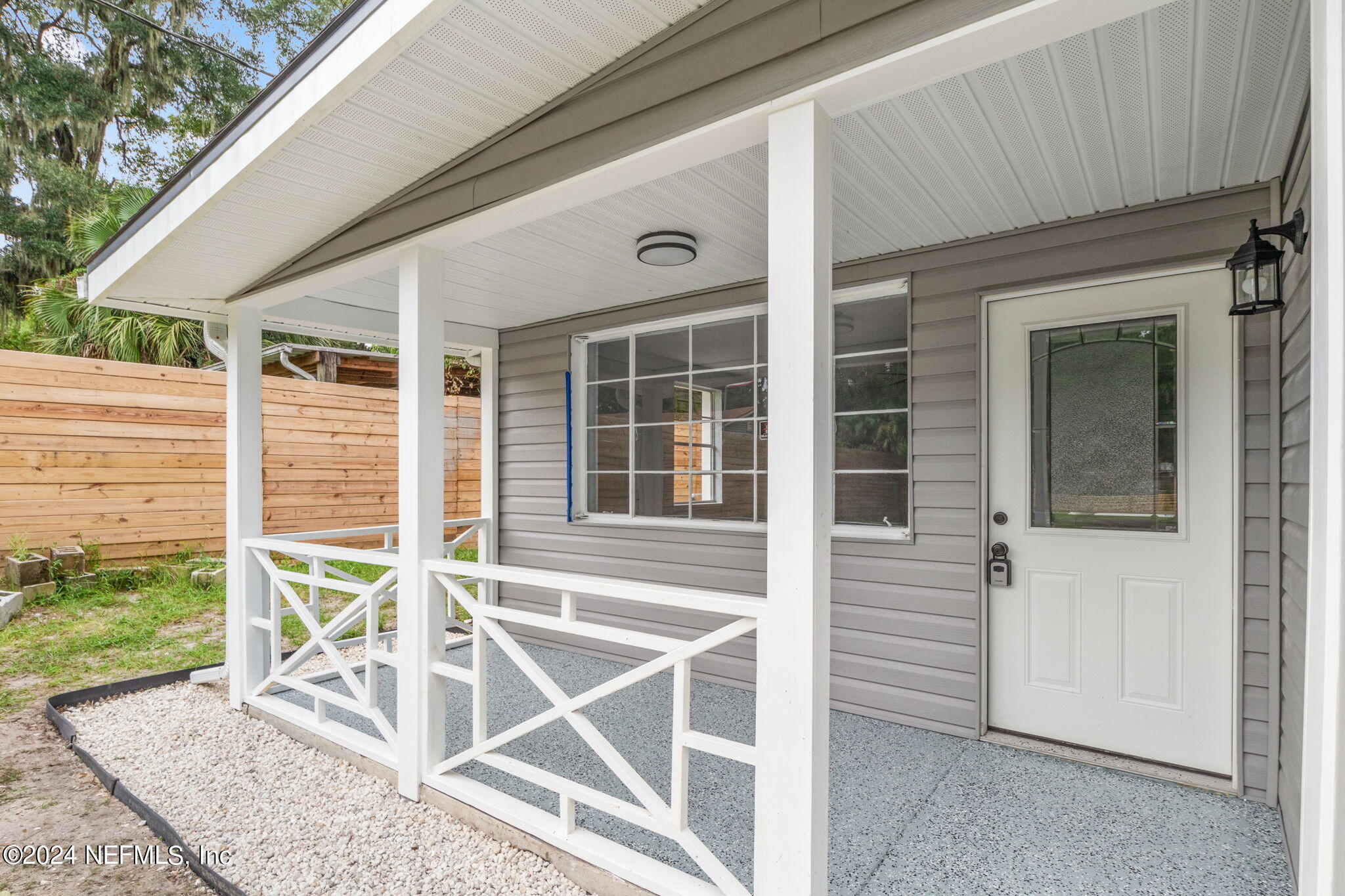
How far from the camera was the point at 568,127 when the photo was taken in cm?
192

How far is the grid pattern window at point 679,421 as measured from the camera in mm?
3689

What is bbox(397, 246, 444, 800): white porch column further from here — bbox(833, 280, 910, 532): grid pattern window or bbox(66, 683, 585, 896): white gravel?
bbox(833, 280, 910, 532): grid pattern window

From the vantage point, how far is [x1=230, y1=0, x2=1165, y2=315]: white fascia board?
48.4 inches

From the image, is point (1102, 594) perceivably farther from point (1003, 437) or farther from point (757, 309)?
point (757, 309)

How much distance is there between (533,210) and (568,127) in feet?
1.06

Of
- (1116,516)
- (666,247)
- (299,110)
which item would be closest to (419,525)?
(299,110)

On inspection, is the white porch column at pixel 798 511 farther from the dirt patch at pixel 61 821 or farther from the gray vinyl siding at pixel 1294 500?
the dirt patch at pixel 61 821

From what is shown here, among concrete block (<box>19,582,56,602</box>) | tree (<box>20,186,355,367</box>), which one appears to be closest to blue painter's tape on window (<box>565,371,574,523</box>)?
concrete block (<box>19,582,56,602</box>)

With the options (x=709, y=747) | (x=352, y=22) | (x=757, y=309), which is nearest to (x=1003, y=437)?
(x=757, y=309)

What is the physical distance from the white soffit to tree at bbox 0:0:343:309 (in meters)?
6.64

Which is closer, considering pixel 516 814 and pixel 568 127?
pixel 568 127

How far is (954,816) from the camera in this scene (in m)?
2.23

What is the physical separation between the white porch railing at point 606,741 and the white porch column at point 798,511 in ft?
0.38

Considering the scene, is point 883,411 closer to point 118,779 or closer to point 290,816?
point 290,816
